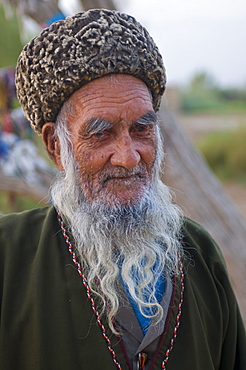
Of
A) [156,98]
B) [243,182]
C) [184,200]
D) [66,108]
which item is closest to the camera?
[66,108]

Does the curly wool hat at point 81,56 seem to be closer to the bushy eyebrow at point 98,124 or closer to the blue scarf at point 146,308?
the bushy eyebrow at point 98,124

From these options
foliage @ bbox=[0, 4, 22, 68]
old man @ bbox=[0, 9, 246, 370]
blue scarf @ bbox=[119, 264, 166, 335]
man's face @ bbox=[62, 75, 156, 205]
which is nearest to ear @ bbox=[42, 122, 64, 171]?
old man @ bbox=[0, 9, 246, 370]

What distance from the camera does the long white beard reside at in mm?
1782

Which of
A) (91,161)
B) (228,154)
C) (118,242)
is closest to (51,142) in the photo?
(91,161)

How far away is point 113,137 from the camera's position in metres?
1.77

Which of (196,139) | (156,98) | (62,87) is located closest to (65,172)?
(62,87)

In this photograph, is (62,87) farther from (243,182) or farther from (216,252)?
(243,182)

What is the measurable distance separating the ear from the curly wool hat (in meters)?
0.07

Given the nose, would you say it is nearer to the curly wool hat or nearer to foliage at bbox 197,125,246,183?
the curly wool hat

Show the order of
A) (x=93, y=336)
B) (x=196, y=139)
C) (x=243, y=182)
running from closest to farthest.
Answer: (x=93, y=336) → (x=243, y=182) → (x=196, y=139)

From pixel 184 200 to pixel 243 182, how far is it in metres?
11.0

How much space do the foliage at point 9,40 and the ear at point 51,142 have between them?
3.01 metres

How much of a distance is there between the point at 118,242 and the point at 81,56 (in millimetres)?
730

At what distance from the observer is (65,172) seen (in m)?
1.94
